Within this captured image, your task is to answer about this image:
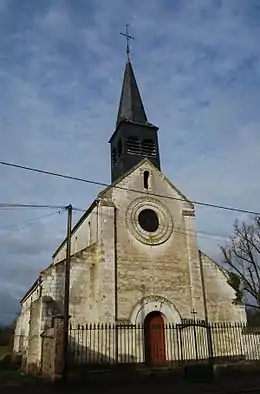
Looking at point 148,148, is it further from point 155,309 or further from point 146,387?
point 146,387

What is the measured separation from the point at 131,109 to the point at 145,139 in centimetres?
324

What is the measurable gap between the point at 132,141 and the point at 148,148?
1.21 meters

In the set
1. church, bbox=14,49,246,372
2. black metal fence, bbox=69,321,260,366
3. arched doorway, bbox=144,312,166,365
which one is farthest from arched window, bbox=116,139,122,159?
black metal fence, bbox=69,321,260,366

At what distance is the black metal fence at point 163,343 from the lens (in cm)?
1878

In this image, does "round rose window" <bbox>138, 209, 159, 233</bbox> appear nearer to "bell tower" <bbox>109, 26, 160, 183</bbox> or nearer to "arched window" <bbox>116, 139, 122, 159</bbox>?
"bell tower" <bbox>109, 26, 160, 183</bbox>

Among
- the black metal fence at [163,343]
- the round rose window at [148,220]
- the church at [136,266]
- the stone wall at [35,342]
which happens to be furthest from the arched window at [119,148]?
the black metal fence at [163,343]

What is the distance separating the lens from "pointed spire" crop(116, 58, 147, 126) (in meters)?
28.0

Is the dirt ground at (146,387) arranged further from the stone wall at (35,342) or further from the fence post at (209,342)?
the fence post at (209,342)

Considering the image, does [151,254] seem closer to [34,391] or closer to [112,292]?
[112,292]

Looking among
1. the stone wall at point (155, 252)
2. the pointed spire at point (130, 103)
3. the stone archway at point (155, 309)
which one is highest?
the pointed spire at point (130, 103)

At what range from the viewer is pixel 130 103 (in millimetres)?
28719

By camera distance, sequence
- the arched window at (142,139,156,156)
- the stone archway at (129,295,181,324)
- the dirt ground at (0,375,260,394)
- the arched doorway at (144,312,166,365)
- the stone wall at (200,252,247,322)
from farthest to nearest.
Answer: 1. the arched window at (142,139,156,156)
2. the stone wall at (200,252,247,322)
3. the stone archway at (129,295,181,324)
4. the arched doorway at (144,312,166,365)
5. the dirt ground at (0,375,260,394)

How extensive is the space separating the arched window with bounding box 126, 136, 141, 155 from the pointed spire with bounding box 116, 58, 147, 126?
194 centimetres

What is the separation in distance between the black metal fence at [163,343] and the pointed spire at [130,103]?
564 inches
